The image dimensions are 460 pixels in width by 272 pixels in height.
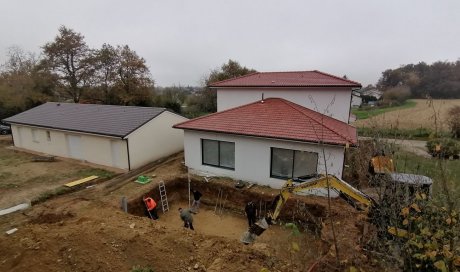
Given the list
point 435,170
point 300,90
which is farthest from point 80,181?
point 435,170

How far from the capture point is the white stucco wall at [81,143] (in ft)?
64.0

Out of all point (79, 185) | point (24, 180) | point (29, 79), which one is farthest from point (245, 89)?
point (29, 79)

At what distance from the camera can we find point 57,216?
12.8 metres

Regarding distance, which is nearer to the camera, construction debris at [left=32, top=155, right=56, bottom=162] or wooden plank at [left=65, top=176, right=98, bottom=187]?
wooden plank at [left=65, top=176, right=98, bottom=187]

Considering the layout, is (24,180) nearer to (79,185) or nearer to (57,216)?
(79,185)

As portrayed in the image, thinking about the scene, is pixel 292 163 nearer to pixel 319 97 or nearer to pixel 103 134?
pixel 319 97

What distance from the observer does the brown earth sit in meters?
8.93

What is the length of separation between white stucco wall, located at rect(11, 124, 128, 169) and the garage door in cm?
16

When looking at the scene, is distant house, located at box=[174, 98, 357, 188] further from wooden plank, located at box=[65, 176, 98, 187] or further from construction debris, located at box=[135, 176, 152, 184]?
wooden plank, located at box=[65, 176, 98, 187]

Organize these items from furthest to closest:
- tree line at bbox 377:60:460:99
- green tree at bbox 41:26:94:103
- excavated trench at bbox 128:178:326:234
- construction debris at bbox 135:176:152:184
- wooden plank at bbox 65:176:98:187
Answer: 1. green tree at bbox 41:26:94:103
2. tree line at bbox 377:60:460:99
3. construction debris at bbox 135:176:152:184
4. wooden plank at bbox 65:176:98:187
5. excavated trench at bbox 128:178:326:234

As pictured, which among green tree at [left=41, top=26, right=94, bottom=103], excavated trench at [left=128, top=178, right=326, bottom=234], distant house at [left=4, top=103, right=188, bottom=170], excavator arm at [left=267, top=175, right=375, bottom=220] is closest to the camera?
excavator arm at [left=267, top=175, right=375, bottom=220]

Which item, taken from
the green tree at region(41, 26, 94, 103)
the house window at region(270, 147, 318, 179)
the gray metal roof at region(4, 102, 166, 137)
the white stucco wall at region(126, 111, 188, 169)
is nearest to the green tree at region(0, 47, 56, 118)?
the green tree at region(41, 26, 94, 103)

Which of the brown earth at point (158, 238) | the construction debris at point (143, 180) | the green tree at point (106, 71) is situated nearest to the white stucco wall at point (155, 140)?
the construction debris at point (143, 180)

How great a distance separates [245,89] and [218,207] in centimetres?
918
